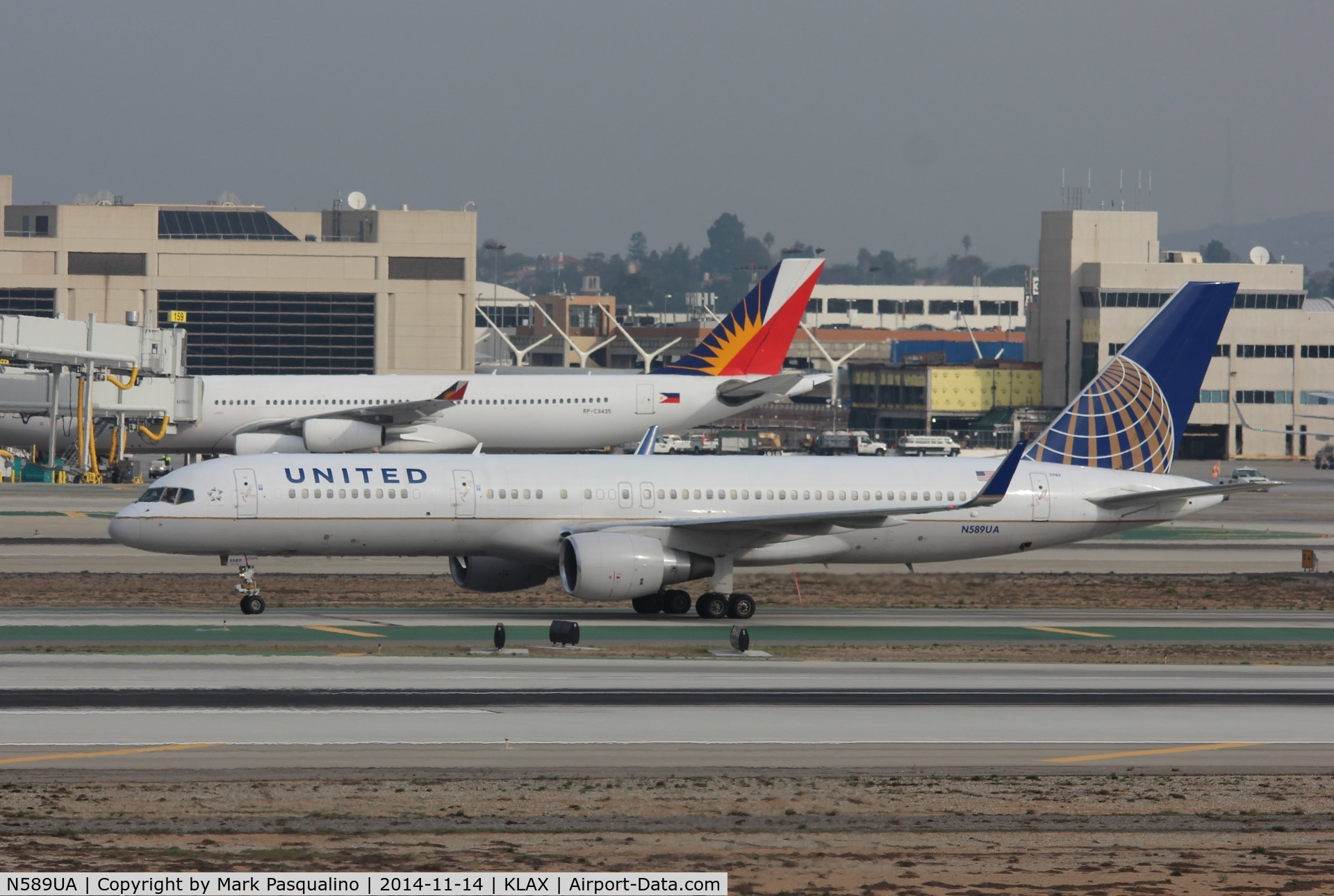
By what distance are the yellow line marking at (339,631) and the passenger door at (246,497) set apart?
3910mm

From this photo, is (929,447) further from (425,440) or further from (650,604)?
(650,604)

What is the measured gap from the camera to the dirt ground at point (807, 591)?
1578 inches

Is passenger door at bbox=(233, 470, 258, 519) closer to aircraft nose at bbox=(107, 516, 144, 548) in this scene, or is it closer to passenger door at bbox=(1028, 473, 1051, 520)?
aircraft nose at bbox=(107, 516, 144, 548)

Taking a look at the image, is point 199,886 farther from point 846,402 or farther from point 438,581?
point 846,402

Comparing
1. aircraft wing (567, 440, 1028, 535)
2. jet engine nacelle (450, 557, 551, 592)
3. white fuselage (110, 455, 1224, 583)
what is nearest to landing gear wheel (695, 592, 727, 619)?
white fuselage (110, 455, 1224, 583)

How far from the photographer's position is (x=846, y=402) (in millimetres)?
182125

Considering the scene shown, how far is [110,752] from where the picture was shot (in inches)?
824

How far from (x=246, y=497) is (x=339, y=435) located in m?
36.0

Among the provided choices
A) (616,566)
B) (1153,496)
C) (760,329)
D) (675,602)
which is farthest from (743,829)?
(760,329)

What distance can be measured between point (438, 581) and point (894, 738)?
23702 millimetres

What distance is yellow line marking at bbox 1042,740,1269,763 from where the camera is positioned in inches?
870

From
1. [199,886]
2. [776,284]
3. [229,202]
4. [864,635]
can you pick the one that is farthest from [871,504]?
[229,202]

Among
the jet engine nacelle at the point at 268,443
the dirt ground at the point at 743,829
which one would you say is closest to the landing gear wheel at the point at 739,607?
the dirt ground at the point at 743,829

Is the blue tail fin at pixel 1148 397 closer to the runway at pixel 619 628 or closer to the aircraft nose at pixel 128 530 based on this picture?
the runway at pixel 619 628
